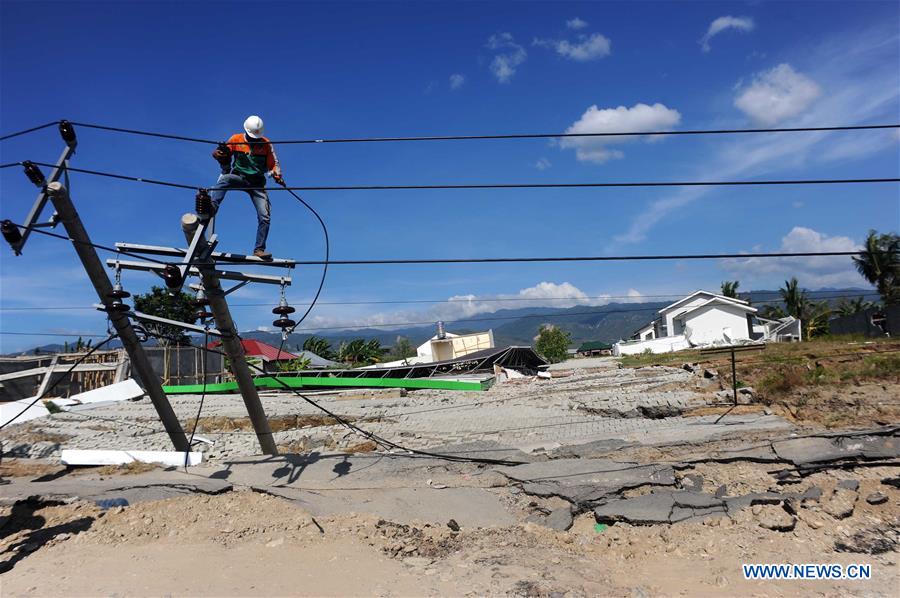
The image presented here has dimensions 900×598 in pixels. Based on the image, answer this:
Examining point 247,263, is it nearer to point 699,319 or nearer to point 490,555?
point 490,555

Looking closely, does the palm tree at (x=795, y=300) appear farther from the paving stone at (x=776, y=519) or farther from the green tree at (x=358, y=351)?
the paving stone at (x=776, y=519)

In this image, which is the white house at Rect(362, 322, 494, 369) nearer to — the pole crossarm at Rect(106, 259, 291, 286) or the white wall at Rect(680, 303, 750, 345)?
the white wall at Rect(680, 303, 750, 345)

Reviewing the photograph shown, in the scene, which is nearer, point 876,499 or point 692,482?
point 876,499

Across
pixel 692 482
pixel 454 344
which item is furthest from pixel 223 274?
pixel 454 344

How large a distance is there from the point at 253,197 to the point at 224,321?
1610mm

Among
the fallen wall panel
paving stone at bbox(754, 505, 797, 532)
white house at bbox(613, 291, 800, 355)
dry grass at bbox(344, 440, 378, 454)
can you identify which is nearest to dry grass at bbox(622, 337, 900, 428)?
paving stone at bbox(754, 505, 797, 532)

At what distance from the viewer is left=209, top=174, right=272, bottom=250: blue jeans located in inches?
277

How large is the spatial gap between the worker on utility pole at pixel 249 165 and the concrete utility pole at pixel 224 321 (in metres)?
0.36

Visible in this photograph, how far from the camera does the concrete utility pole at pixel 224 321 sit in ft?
22.8

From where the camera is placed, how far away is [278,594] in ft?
16.2

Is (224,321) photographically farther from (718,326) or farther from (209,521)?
(718,326)

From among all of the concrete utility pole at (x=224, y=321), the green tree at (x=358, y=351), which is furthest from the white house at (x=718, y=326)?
the concrete utility pole at (x=224, y=321)

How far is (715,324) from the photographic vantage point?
170 feet

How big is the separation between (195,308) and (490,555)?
494cm
